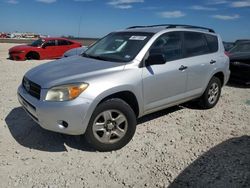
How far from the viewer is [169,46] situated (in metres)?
5.00

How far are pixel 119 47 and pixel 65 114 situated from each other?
1.81 m

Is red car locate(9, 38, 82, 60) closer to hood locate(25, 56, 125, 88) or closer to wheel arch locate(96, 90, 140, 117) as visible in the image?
hood locate(25, 56, 125, 88)

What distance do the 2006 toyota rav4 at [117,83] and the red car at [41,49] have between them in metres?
10.7

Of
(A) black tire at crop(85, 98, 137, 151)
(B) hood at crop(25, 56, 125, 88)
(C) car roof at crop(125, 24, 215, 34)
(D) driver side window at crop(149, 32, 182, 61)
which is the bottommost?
(A) black tire at crop(85, 98, 137, 151)

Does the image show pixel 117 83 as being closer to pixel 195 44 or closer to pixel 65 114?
pixel 65 114

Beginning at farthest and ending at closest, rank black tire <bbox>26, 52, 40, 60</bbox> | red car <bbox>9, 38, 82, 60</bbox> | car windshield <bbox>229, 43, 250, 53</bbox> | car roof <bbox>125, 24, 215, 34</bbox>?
black tire <bbox>26, 52, 40, 60</bbox>, red car <bbox>9, 38, 82, 60</bbox>, car windshield <bbox>229, 43, 250, 53</bbox>, car roof <bbox>125, 24, 215, 34</bbox>

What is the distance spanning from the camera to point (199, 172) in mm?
3643

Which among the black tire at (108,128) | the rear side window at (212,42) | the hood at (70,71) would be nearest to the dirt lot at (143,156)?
the black tire at (108,128)

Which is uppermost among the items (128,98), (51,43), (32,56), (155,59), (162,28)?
(162,28)

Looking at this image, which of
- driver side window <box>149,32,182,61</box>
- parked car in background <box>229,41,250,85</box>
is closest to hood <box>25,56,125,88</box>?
driver side window <box>149,32,182,61</box>

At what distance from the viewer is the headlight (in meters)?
3.72

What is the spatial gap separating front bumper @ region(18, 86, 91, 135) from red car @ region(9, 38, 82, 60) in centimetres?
1219

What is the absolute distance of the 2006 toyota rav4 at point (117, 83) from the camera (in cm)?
376

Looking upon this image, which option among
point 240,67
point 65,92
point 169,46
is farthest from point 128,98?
point 240,67
